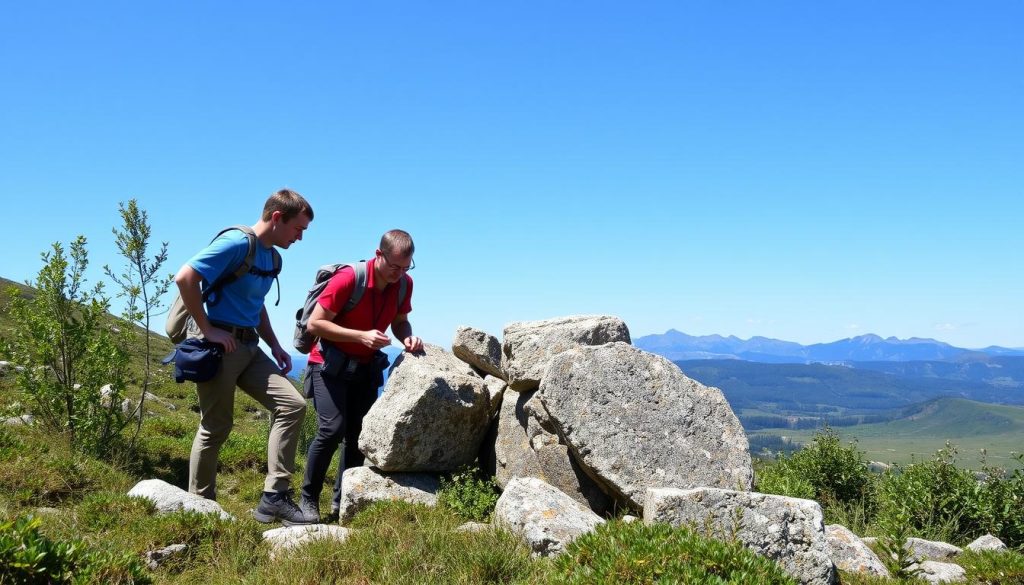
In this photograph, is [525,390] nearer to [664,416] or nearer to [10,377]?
[664,416]

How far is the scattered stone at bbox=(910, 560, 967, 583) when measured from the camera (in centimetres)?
759

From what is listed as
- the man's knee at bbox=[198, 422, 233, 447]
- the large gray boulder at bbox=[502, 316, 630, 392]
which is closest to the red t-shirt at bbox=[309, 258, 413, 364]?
the man's knee at bbox=[198, 422, 233, 447]

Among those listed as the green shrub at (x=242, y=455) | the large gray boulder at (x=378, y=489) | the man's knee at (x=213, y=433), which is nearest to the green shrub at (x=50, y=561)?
the man's knee at (x=213, y=433)

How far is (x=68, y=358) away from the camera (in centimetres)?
1173

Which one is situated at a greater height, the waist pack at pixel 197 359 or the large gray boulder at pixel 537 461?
the waist pack at pixel 197 359

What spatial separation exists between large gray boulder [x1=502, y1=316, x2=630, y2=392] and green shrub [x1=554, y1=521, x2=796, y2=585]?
11.6 ft

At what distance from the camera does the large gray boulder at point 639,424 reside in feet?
27.4

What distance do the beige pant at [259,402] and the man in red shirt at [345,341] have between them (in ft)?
1.24

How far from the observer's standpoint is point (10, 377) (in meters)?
16.7

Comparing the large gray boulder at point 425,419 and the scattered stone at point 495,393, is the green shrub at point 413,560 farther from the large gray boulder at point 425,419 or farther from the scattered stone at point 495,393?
the scattered stone at point 495,393

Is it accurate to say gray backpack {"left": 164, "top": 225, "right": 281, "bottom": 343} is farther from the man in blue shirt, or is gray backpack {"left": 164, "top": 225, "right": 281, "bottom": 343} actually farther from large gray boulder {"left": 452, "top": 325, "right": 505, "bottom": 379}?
large gray boulder {"left": 452, "top": 325, "right": 505, "bottom": 379}

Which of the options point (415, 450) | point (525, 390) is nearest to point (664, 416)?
point (525, 390)

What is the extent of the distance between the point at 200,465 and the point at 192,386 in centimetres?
1978

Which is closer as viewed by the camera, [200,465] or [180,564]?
[180,564]
